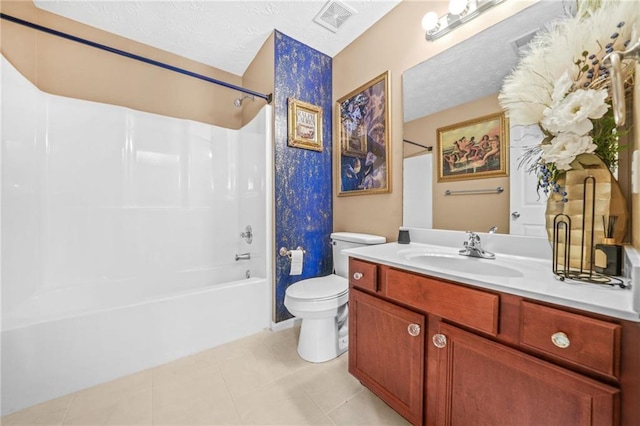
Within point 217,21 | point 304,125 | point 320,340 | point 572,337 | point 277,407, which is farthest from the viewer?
point 304,125

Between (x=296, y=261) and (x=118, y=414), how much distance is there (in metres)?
1.29

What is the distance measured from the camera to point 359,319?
4.09ft

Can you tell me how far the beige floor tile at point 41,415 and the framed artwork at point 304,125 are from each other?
2.07 m

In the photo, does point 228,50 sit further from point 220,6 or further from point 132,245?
point 132,245

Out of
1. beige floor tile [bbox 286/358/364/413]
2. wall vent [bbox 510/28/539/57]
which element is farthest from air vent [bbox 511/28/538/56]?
beige floor tile [bbox 286/358/364/413]

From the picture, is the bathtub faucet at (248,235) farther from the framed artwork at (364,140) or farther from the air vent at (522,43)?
the air vent at (522,43)

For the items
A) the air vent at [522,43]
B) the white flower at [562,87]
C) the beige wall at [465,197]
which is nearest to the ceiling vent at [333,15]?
the beige wall at [465,197]

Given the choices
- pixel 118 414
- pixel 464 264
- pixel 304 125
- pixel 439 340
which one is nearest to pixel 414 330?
pixel 439 340

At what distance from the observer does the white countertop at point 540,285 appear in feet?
1.83

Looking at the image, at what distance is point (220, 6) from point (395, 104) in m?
1.48

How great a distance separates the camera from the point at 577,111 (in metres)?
0.72

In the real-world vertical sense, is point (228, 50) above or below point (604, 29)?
above

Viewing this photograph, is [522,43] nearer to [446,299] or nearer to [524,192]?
[524,192]

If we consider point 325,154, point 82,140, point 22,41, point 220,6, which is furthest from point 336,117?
point 22,41
